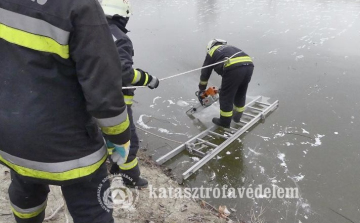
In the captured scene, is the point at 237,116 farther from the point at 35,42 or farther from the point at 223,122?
the point at 35,42

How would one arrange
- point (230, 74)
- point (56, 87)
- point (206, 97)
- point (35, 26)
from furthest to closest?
point (206, 97), point (230, 74), point (56, 87), point (35, 26)

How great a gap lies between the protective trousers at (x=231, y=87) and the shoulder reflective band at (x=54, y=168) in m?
2.81

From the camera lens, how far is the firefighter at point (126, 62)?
8.84ft

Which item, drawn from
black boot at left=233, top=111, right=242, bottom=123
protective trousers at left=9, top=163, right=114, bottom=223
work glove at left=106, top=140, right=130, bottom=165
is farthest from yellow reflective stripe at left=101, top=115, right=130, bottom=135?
black boot at left=233, top=111, right=242, bottom=123

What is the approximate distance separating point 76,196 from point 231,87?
289cm

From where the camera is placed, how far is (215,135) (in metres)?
4.39

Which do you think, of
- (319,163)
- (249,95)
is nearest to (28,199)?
(319,163)

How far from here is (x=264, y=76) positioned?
617 cm

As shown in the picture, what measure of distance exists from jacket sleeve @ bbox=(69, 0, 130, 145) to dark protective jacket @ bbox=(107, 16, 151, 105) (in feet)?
3.90

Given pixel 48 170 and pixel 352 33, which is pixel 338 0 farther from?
pixel 48 170

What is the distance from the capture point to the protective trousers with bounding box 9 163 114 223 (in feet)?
5.58

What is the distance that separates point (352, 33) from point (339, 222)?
7.43m

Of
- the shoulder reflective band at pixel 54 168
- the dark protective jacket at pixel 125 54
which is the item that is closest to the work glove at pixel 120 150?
the shoulder reflective band at pixel 54 168

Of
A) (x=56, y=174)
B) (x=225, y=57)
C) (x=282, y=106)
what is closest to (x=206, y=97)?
(x=225, y=57)
